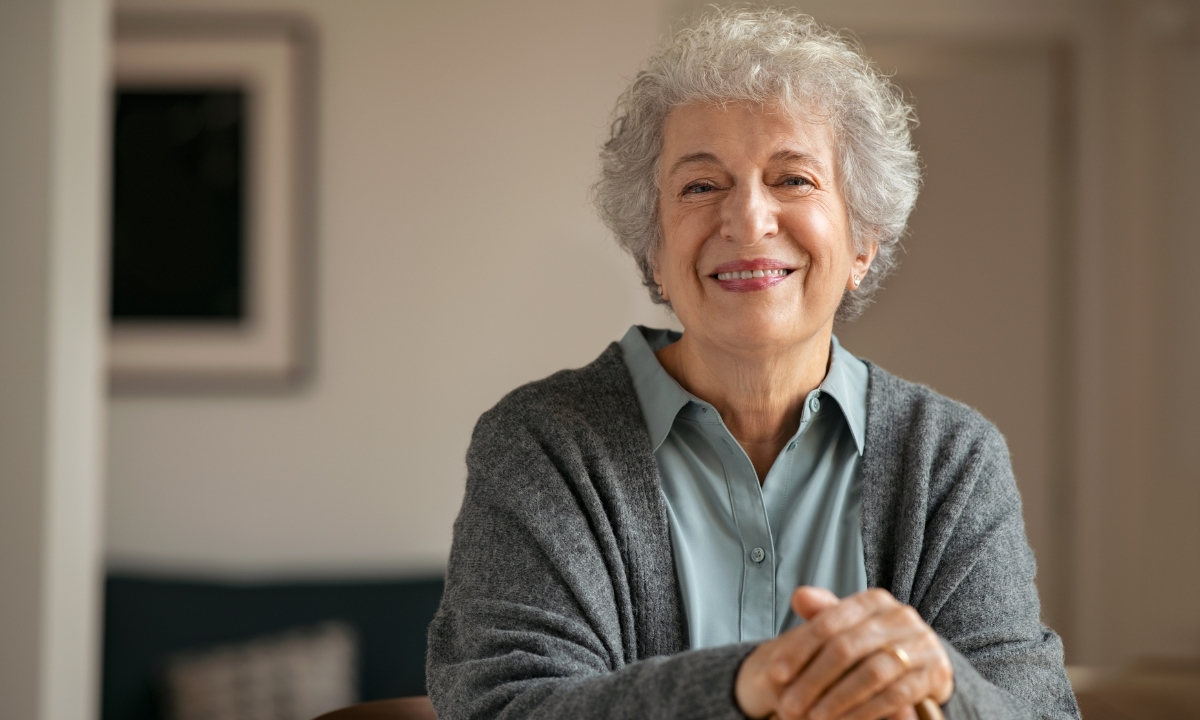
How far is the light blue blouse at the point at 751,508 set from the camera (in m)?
1.22

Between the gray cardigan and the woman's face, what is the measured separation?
0.54 feet

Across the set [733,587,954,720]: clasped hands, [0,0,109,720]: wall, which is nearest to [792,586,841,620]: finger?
[733,587,954,720]: clasped hands

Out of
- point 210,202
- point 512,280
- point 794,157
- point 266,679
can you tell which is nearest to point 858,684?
point 794,157

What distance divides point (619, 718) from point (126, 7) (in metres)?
3.00

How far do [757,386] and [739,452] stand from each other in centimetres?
9

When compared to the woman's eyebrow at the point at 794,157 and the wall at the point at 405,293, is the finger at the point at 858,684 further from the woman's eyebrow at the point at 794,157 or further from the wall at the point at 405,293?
the wall at the point at 405,293

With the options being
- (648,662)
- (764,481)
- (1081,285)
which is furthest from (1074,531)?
(648,662)

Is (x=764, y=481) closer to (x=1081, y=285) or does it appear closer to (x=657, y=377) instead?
(x=657, y=377)

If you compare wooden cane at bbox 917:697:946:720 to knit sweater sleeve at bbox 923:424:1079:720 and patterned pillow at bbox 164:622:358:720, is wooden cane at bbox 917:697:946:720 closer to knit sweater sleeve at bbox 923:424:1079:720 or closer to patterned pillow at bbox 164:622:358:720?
knit sweater sleeve at bbox 923:424:1079:720

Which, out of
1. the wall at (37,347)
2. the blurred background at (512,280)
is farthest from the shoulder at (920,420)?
the blurred background at (512,280)

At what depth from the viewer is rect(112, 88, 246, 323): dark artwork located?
3172mm

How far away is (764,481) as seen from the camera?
1.29 metres

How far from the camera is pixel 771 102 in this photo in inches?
48.8

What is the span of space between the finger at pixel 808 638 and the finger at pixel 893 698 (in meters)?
0.07
